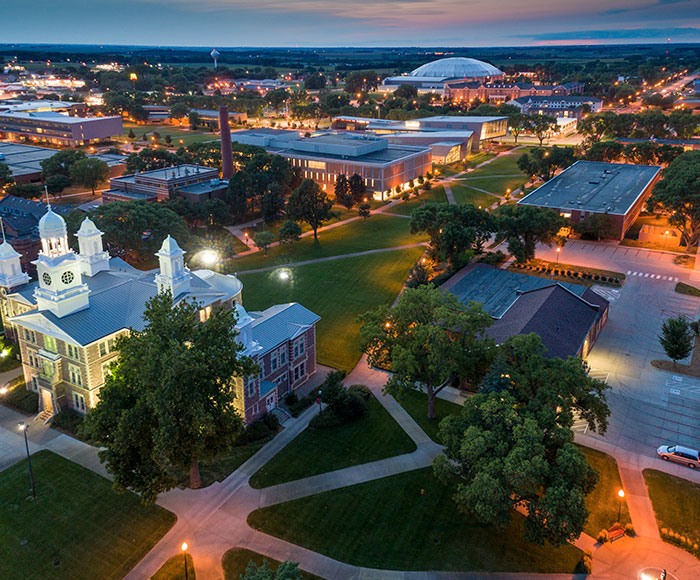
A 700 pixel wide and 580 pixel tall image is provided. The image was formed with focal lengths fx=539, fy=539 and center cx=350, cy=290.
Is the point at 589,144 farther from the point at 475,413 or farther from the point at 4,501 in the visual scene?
the point at 4,501

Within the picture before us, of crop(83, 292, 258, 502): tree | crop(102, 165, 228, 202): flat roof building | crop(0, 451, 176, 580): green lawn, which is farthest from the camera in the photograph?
crop(102, 165, 228, 202): flat roof building

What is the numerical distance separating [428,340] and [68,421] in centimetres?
3261

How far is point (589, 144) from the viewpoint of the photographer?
574 feet

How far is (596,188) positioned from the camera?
116 metres

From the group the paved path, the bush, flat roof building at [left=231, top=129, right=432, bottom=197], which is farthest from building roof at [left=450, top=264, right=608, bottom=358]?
flat roof building at [left=231, top=129, right=432, bottom=197]

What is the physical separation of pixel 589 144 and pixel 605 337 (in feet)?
432

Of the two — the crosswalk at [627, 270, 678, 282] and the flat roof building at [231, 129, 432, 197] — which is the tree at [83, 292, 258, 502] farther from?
the flat roof building at [231, 129, 432, 197]

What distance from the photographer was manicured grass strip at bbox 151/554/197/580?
3406cm

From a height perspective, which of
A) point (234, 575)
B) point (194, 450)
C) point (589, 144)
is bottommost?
point (234, 575)

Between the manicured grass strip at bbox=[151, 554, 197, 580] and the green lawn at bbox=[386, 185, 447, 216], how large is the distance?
9023cm

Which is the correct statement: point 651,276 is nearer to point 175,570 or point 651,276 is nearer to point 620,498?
point 620,498

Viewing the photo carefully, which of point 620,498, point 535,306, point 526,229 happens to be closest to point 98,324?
point 535,306

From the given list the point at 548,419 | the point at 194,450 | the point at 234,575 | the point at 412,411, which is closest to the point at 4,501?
the point at 194,450

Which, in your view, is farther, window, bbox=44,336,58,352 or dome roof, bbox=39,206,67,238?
dome roof, bbox=39,206,67,238
